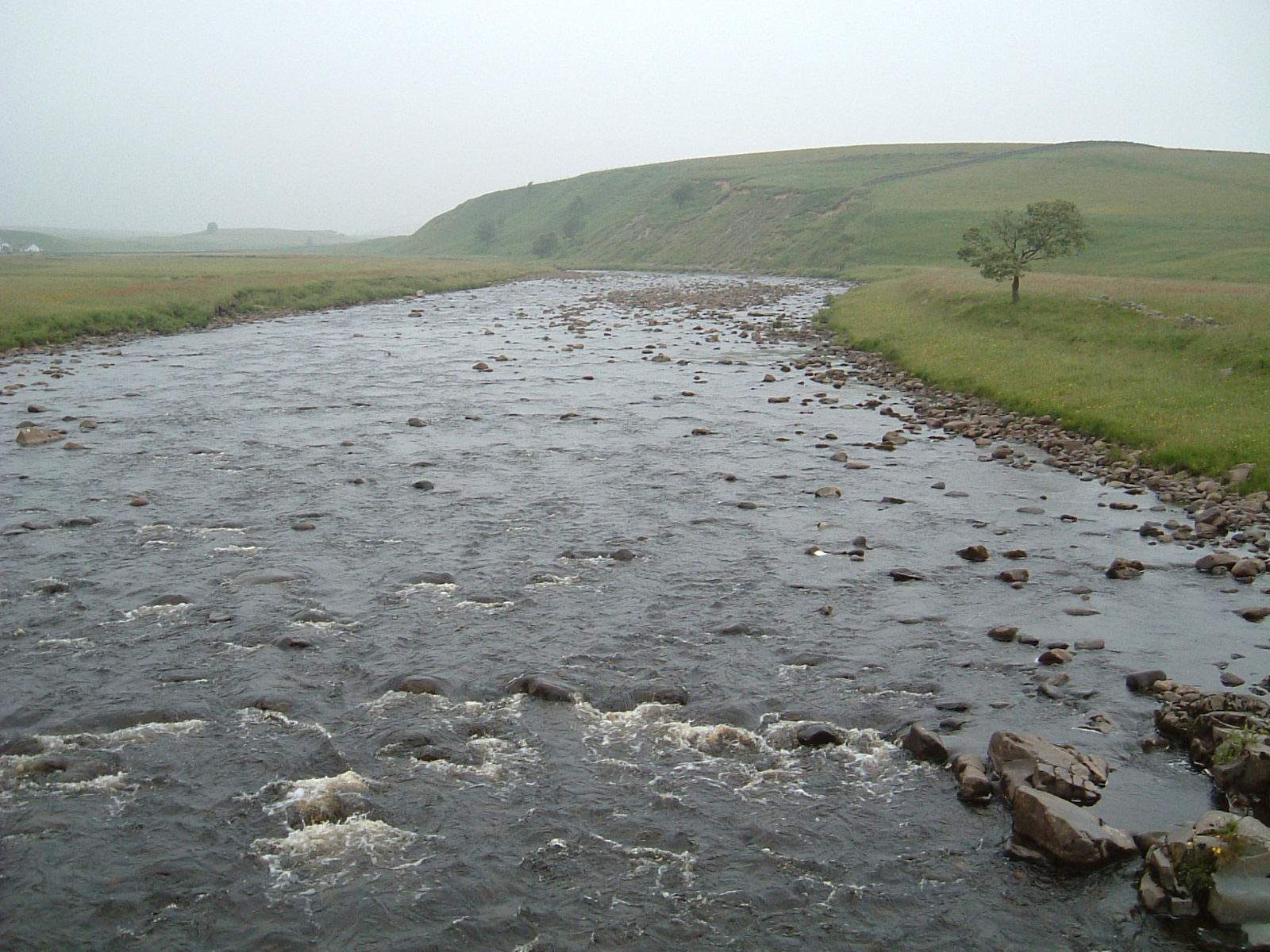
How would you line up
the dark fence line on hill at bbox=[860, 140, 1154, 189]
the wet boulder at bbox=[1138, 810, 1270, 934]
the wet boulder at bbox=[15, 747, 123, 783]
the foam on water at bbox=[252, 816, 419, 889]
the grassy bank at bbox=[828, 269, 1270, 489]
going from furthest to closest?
the dark fence line on hill at bbox=[860, 140, 1154, 189], the grassy bank at bbox=[828, 269, 1270, 489], the wet boulder at bbox=[15, 747, 123, 783], the foam on water at bbox=[252, 816, 419, 889], the wet boulder at bbox=[1138, 810, 1270, 934]

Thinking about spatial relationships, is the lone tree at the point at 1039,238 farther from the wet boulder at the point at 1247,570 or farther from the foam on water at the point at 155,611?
the foam on water at the point at 155,611

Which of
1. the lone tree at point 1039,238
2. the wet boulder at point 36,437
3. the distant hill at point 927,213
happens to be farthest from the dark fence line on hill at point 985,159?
the wet boulder at point 36,437

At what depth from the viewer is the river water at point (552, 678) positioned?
9258 millimetres

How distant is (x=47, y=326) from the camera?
48.9 m

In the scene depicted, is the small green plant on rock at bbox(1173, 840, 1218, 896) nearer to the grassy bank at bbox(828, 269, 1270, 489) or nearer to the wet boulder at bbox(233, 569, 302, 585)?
the wet boulder at bbox(233, 569, 302, 585)

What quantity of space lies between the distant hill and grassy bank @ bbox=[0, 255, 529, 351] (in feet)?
150

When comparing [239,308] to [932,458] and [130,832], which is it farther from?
[130,832]

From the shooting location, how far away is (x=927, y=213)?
126875 mm

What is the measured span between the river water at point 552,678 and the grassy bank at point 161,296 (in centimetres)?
2744

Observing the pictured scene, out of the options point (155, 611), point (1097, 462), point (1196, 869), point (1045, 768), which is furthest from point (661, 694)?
point (1097, 462)

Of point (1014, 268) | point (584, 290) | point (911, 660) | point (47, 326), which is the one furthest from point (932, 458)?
point (584, 290)

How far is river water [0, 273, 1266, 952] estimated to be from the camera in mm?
9258

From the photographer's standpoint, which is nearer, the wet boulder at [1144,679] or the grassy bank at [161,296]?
the wet boulder at [1144,679]

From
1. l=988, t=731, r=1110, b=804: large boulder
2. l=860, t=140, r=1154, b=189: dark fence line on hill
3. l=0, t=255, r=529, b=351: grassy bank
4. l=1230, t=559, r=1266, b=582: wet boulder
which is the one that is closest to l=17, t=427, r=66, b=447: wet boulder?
l=0, t=255, r=529, b=351: grassy bank
